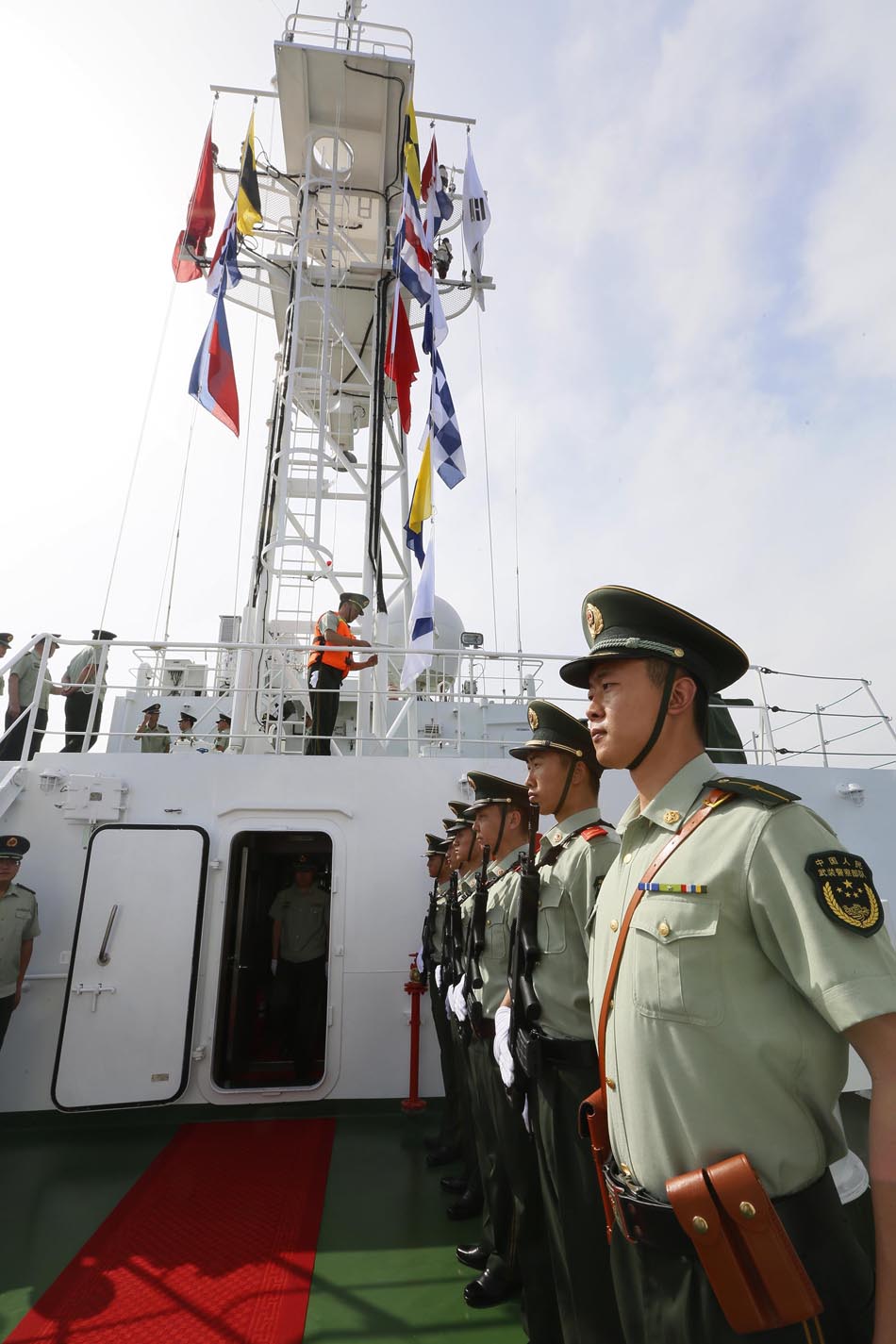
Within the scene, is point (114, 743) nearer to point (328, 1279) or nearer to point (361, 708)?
point (361, 708)

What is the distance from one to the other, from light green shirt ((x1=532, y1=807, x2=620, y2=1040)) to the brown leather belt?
3.47 feet

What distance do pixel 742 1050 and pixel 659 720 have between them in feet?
2.03

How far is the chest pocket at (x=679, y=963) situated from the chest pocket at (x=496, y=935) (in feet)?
6.71

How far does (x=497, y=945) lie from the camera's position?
10.8 feet

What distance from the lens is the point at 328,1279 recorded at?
3115mm

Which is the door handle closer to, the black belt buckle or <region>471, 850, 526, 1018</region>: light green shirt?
<region>471, 850, 526, 1018</region>: light green shirt

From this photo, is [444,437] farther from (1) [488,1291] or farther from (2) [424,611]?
(1) [488,1291]

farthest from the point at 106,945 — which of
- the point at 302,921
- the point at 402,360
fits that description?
the point at 402,360

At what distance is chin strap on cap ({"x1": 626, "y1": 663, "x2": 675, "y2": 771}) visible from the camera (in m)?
1.47

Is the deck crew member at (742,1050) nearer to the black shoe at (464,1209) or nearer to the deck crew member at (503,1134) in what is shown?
the deck crew member at (503,1134)

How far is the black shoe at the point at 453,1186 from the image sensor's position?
3962 millimetres

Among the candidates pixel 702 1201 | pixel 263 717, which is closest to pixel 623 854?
pixel 702 1201

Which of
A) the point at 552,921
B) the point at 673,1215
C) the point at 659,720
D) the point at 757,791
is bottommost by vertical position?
the point at 673,1215

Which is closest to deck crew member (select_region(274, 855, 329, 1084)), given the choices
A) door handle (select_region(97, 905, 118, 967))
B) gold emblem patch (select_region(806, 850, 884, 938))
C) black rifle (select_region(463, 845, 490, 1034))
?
door handle (select_region(97, 905, 118, 967))
